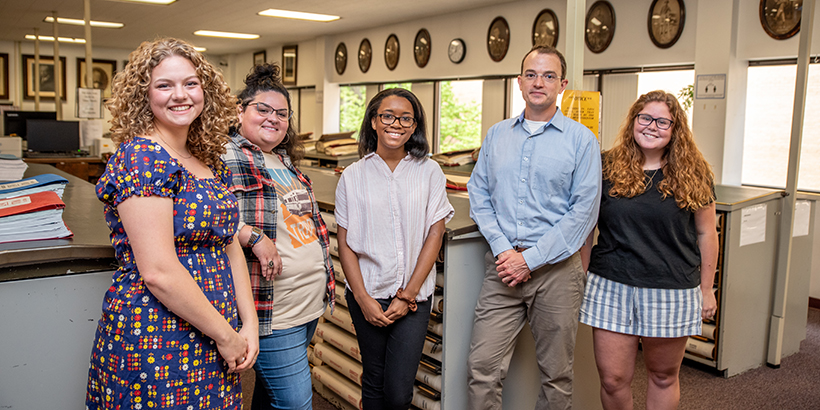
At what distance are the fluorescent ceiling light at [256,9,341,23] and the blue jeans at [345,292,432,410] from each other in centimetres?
724

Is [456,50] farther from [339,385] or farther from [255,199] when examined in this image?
[255,199]

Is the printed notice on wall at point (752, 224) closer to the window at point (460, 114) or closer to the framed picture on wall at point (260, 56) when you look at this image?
the window at point (460, 114)

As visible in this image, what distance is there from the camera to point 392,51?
9.80 metres

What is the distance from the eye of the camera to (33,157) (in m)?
7.15

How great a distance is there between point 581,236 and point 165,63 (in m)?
1.50

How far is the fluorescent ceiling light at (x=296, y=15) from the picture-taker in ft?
28.1

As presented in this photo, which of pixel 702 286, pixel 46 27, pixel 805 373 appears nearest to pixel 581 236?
pixel 702 286

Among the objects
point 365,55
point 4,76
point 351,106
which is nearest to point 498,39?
point 365,55

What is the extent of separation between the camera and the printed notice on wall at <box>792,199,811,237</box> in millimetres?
3766

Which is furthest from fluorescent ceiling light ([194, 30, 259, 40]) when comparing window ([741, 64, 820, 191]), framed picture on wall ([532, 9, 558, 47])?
window ([741, 64, 820, 191])

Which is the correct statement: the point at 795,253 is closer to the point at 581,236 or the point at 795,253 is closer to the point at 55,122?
the point at 581,236

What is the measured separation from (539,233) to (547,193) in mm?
150

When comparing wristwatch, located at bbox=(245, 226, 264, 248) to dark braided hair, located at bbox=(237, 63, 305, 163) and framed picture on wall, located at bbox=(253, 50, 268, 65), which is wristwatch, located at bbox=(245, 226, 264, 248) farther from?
framed picture on wall, located at bbox=(253, 50, 268, 65)

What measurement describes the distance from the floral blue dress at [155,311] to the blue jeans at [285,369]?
35cm
